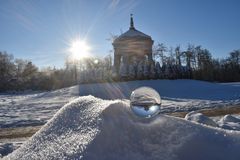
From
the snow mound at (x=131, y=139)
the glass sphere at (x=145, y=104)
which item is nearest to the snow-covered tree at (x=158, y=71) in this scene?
the snow mound at (x=131, y=139)

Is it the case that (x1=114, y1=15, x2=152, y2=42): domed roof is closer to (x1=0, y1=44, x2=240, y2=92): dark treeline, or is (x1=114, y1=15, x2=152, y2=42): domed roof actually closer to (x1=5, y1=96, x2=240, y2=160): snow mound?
(x1=0, y1=44, x2=240, y2=92): dark treeline

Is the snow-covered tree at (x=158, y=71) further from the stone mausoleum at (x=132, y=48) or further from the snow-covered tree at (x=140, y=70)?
the stone mausoleum at (x=132, y=48)

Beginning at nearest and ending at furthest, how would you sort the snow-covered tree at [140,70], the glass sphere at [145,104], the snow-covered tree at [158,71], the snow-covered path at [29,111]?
the glass sphere at [145,104]
the snow-covered path at [29,111]
the snow-covered tree at [140,70]
the snow-covered tree at [158,71]

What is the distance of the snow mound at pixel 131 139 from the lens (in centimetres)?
178

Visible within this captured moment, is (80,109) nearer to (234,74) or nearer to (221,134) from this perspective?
(221,134)

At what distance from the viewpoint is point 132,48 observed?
31609 millimetres

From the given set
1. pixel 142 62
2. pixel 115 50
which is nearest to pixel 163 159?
pixel 142 62

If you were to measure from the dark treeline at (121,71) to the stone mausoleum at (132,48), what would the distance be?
1174mm

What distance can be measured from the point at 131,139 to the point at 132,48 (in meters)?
29.9

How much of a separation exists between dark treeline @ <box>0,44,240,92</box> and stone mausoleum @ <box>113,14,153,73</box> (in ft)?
3.85

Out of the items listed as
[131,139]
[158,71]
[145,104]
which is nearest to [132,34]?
[158,71]

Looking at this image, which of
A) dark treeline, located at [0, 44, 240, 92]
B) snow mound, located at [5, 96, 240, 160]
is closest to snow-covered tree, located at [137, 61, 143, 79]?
dark treeline, located at [0, 44, 240, 92]

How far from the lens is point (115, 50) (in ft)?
106

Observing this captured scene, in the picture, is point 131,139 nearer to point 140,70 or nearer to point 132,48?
point 140,70
